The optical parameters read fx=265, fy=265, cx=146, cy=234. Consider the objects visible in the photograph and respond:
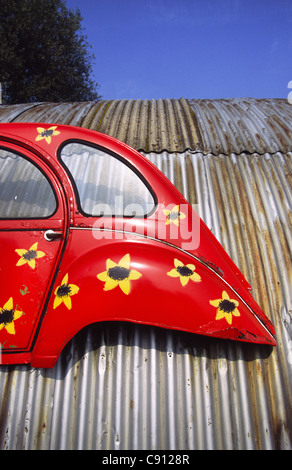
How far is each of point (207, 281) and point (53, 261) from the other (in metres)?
1.16

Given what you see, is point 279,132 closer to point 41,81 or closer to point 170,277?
point 170,277

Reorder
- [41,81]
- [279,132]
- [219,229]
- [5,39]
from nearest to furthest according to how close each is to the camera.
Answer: [219,229] < [279,132] < [5,39] < [41,81]

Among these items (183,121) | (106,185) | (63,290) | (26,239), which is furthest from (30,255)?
(183,121)

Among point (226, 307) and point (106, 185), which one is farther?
point (106, 185)

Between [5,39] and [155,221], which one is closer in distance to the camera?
[155,221]

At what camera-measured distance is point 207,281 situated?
77.4 inches

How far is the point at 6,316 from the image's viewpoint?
1.88 meters

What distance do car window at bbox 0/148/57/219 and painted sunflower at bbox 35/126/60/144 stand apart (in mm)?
232

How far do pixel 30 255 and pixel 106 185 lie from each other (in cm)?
82

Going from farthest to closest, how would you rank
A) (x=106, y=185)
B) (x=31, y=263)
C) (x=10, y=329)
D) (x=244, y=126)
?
(x=244, y=126) < (x=106, y=185) < (x=31, y=263) < (x=10, y=329)

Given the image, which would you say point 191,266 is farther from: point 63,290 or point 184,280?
point 63,290

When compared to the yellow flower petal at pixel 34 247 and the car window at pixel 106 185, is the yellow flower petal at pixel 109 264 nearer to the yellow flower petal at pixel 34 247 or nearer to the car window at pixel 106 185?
the car window at pixel 106 185
